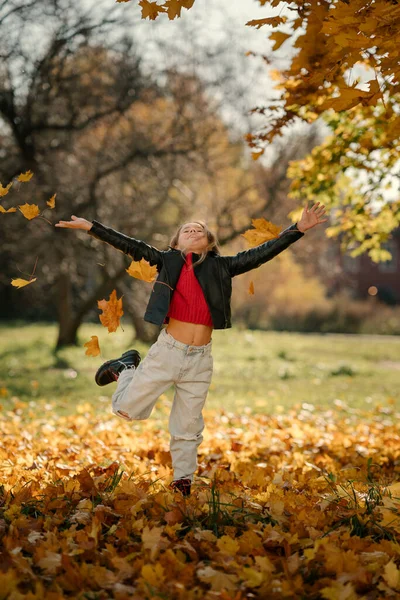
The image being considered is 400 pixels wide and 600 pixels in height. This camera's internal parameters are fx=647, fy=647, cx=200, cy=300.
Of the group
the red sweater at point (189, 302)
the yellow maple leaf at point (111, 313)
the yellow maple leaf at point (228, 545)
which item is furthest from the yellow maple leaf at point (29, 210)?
A: the yellow maple leaf at point (228, 545)

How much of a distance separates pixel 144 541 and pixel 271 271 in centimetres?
2619

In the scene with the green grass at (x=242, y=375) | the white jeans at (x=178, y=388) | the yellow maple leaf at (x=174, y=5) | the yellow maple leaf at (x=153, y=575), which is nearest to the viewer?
the yellow maple leaf at (x=153, y=575)

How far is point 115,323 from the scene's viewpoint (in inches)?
147

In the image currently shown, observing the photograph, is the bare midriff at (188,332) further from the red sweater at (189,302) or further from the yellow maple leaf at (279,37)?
the yellow maple leaf at (279,37)

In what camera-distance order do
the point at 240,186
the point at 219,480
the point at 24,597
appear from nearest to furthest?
the point at 24,597
the point at 219,480
the point at 240,186

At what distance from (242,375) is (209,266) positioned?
30.9 feet

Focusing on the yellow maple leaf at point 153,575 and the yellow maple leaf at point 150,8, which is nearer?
the yellow maple leaf at point 153,575

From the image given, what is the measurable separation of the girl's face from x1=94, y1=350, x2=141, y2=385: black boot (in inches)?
30.2

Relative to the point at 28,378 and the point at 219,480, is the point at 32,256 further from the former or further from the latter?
the point at 219,480

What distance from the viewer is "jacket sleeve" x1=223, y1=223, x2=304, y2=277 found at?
12.0 ft

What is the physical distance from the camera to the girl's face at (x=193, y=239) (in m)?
3.73

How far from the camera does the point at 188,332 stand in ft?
11.8

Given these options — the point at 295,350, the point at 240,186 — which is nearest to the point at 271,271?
the point at 295,350

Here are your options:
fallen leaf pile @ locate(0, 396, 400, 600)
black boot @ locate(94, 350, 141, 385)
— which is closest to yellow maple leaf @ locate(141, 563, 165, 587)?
fallen leaf pile @ locate(0, 396, 400, 600)
